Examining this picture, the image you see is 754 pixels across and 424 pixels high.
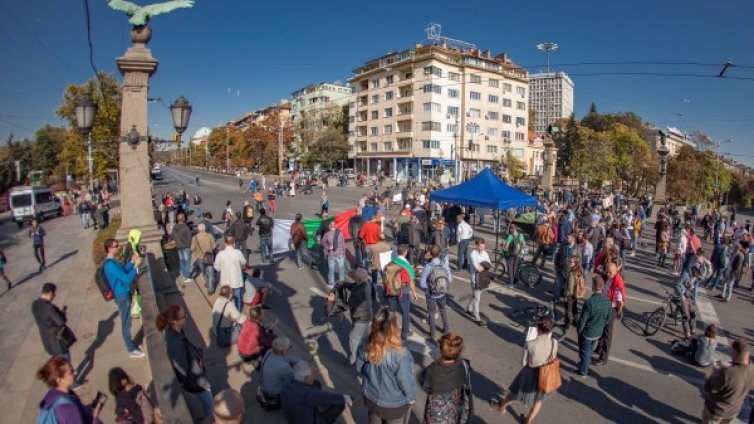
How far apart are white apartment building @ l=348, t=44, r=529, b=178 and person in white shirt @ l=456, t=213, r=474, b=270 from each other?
1783 inches

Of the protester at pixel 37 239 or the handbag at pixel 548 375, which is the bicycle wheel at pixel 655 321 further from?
the protester at pixel 37 239

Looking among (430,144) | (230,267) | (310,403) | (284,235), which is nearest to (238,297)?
(230,267)

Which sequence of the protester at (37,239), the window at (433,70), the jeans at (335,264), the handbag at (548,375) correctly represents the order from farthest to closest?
the window at (433,70), the protester at (37,239), the jeans at (335,264), the handbag at (548,375)

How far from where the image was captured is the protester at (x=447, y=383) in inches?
162

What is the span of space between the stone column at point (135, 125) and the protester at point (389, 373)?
7.18 metres

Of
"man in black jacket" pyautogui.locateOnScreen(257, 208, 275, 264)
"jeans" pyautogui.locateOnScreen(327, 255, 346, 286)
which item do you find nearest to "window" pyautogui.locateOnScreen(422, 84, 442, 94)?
"man in black jacket" pyautogui.locateOnScreen(257, 208, 275, 264)

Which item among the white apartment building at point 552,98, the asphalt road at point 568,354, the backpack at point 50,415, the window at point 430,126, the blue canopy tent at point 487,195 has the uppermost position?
the white apartment building at point 552,98

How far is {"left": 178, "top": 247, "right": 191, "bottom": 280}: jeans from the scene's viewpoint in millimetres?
10453

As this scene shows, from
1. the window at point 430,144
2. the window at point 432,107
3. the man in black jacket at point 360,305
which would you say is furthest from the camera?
the window at point 430,144

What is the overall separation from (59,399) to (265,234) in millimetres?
9151

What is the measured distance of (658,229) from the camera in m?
15.4

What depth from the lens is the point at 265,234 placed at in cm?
1276

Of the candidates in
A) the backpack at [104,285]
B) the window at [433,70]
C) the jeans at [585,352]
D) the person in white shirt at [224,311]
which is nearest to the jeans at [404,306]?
the person in white shirt at [224,311]

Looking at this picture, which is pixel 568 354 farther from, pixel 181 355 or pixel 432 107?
pixel 432 107
